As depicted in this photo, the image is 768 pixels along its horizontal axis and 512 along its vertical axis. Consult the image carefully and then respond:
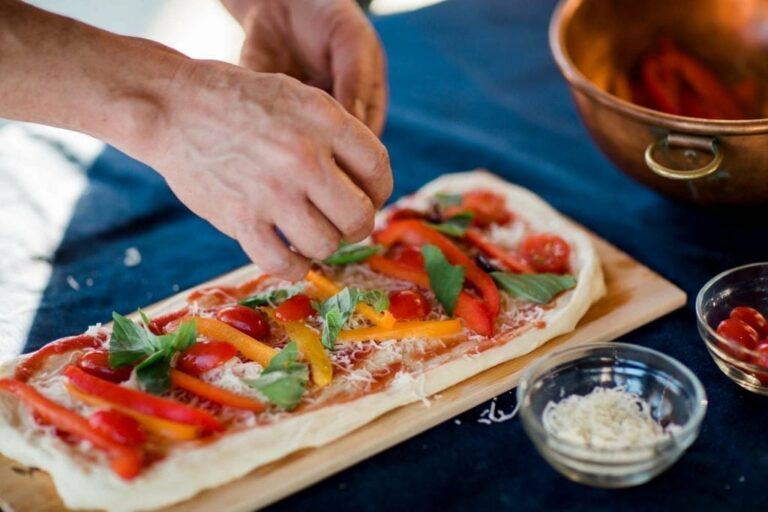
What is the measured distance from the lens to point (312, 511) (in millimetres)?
2152

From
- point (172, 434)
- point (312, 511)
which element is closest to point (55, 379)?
point (172, 434)

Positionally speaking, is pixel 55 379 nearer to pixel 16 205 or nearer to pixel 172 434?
pixel 172 434

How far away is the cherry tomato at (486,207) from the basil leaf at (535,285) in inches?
15.4

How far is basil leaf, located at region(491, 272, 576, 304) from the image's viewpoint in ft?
8.71

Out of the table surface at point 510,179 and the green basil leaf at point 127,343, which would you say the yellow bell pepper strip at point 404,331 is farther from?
the green basil leaf at point 127,343

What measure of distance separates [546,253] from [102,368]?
4.50 ft

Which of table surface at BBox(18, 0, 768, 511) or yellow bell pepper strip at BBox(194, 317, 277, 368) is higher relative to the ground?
yellow bell pepper strip at BBox(194, 317, 277, 368)

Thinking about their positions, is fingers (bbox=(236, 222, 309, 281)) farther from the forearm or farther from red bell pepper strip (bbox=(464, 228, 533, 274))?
red bell pepper strip (bbox=(464, 228, 533, 274))

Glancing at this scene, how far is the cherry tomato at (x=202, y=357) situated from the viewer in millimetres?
2359

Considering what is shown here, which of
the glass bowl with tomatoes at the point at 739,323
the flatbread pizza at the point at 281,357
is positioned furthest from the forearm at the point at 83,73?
the glass bowl with tomatoes at the point at 739,323

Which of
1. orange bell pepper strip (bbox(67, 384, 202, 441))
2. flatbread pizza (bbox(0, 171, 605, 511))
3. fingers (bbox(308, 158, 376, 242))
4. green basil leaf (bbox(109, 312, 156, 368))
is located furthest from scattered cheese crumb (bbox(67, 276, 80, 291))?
fingers (bbox(308, 158, 376, 242))

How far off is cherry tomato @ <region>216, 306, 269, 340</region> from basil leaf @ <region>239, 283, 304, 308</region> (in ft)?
0.26

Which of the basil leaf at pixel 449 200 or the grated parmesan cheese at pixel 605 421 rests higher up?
the grated parmesan cheese at pixel 605 421

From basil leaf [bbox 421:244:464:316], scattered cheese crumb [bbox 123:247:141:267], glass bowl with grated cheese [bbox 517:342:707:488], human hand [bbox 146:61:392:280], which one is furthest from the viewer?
scattered cheese crumb [bbox 123:247:141:267]
